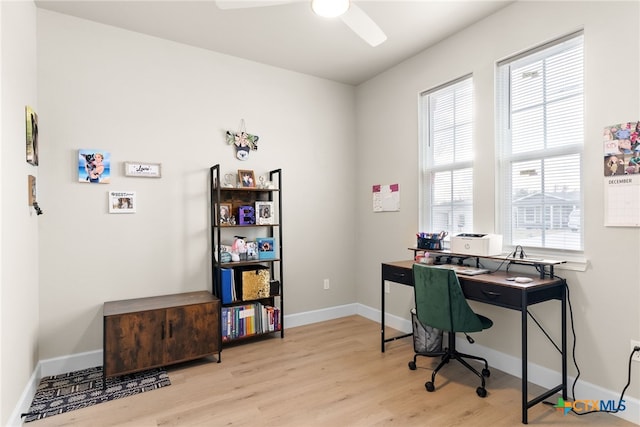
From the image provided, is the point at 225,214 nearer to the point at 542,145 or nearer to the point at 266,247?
the point at 266,247

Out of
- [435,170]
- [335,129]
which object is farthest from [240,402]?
[335,129]

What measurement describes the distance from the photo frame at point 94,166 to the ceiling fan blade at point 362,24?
7.32 feet

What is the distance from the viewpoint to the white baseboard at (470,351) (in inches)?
82.4

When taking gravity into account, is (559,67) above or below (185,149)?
above

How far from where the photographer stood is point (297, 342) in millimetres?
3418

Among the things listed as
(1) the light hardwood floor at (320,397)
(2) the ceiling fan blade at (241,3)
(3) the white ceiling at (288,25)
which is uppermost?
(3) the white ceiling at (288,25)

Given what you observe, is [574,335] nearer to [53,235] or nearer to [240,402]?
[240,402]

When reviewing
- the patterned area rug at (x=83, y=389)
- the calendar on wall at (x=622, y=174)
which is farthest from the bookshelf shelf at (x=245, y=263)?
the calendar on wall at (x=622, y=174)

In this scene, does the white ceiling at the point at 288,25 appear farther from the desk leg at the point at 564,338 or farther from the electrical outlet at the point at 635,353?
the electrical outlet at the point at 635,353

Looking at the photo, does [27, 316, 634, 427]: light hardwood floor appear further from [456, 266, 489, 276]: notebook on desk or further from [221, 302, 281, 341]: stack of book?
[456, 266, 489, 276]: notebook on desk

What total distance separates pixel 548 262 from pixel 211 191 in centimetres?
284

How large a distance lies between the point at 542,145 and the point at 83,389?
3770 millimetres

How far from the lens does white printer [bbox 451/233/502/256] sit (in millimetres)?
2660

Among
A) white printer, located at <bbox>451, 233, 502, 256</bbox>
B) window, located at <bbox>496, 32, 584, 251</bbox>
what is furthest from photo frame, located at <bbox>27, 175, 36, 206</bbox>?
window, located at <bbox>496, 32, 584, 251</bbox>
